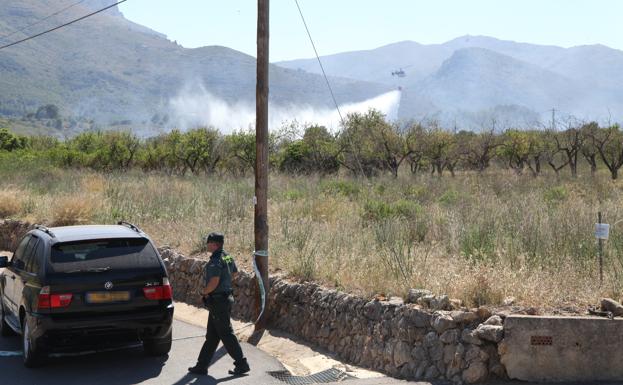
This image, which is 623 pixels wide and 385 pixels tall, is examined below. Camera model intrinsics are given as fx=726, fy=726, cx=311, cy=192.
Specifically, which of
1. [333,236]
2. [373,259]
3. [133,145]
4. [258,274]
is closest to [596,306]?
[373,259]

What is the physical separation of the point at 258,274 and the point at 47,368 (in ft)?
11.9

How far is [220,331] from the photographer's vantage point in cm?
921

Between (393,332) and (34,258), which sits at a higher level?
(34,258)

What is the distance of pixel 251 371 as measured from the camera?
9.65 m

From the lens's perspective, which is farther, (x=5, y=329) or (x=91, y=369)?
(x=5, y=329)

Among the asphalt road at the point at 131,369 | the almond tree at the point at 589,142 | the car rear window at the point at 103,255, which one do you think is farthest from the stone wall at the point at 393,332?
the almond tree at the point at 589,142

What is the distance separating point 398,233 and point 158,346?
571 cm

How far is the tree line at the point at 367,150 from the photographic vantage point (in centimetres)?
4584

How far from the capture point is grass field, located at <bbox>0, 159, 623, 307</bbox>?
388 inches

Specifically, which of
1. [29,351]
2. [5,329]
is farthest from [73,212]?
[29,351]

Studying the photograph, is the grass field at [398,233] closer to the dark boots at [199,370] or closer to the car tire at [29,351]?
the dark boots at [199,370]

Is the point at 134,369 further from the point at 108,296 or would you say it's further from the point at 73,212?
the point at 73,212

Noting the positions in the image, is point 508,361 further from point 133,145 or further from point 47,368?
point 133,145

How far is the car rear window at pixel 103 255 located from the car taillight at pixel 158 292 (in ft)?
0.95
